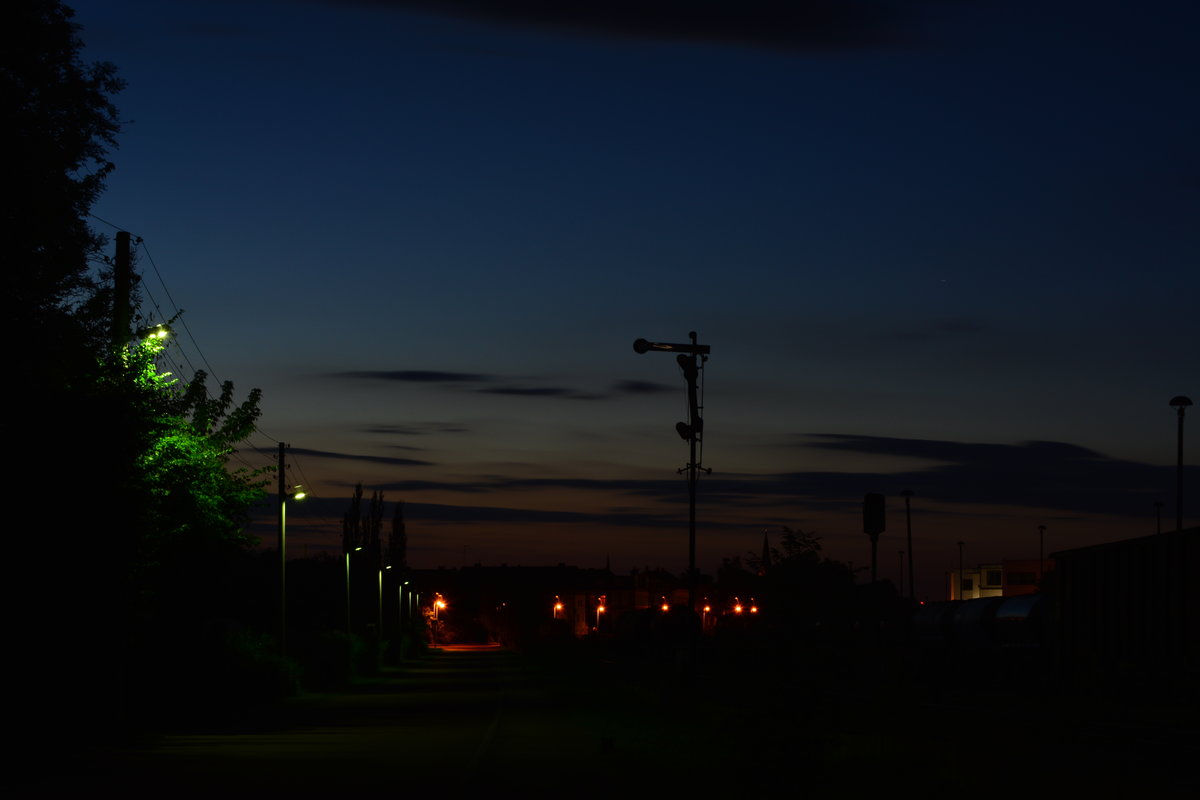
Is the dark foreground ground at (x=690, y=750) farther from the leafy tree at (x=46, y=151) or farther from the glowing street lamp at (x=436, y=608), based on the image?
the glowing street lamp at (x=436, y=608)

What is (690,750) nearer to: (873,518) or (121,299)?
(873,518)

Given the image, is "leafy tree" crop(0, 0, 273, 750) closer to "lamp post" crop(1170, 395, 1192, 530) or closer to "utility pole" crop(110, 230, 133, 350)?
"utility pole" crop(110, 230, 133, 350)

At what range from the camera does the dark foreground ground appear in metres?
14.7

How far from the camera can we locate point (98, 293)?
3528 centimetres

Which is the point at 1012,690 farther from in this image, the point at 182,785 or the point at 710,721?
the point at 182,785

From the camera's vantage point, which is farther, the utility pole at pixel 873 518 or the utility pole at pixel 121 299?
the utility pole at pixel 121 299

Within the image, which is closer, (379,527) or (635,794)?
(635,794)

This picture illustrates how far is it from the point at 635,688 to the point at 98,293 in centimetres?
1981

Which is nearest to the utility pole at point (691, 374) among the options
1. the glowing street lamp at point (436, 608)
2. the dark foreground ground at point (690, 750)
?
the dark foreground ground at point (690, 750)

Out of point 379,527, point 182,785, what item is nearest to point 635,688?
point 182,785

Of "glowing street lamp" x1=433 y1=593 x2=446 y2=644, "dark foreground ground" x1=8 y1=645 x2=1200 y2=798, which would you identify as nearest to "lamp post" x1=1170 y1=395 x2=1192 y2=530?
"dark foreground ground" x1=8 y1=645 x2=1200 y2=798

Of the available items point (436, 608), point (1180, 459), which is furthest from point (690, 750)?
point (436, 608)

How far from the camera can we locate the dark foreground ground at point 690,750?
1469cm

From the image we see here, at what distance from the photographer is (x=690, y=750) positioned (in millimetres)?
22219
